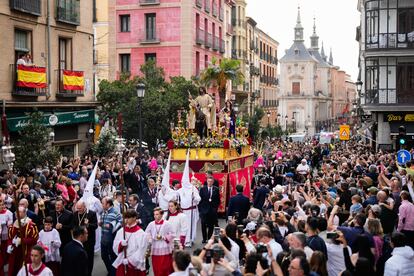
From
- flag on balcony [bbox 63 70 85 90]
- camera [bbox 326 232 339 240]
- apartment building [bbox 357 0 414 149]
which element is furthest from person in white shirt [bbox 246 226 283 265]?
apartment building [bbox 357 0 414 149]

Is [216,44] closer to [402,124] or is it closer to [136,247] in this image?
[402,124]

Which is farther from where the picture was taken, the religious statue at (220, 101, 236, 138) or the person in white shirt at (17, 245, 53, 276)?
the religious statue at (220, 101, 236, 138)

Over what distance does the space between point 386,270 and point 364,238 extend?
58 cm

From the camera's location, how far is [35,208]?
48.5ft

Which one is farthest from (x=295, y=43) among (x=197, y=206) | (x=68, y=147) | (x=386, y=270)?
(x=386, y=270)

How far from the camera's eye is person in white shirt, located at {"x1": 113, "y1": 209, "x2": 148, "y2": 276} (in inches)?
460

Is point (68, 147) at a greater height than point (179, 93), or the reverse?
point (179, 93)

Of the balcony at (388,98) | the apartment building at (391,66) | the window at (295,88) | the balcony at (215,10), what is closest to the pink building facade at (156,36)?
the balcony at (215,10)

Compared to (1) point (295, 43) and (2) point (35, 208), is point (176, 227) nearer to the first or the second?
(2) point (35, 208)

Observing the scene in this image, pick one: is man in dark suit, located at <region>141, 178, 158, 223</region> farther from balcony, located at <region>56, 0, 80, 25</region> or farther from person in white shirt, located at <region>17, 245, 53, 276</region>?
balcony, located at <region>56, 0, 80, 25</region>

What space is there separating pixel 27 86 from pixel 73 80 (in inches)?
144

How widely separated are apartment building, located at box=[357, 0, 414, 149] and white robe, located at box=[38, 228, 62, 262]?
26483mm

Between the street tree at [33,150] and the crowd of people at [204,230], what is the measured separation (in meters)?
0.81

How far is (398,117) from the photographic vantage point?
3631 cm
